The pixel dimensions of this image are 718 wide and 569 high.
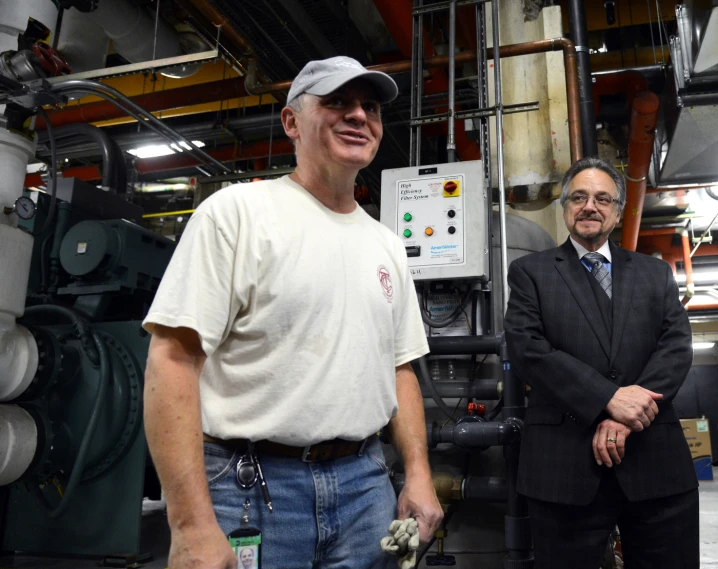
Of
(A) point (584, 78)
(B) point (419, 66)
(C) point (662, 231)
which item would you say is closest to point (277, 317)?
(B) point (419, 66)

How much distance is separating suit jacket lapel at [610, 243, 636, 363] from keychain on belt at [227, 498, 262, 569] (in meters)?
1.12

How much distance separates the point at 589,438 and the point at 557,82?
2.81 metres

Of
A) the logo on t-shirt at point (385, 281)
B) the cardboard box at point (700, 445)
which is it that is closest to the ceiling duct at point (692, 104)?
the logo on t-shirt at point (385, 281)

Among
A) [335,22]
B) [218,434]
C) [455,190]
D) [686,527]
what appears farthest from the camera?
[335,22]

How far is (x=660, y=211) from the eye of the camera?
6477 mm

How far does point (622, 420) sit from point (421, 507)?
0.70 meters

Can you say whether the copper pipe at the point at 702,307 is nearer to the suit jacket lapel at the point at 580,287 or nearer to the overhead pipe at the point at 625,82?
the overhead pipe at the point at 625,82

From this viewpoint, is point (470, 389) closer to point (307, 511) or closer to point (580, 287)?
point (580, 287)

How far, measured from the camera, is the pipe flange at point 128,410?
3.06 metres

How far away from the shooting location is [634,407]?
4.94ft

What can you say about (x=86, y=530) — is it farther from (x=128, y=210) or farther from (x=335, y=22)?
(x=335, y=22)

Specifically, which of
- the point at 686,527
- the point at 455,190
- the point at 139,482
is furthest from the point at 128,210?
the point at 686,527

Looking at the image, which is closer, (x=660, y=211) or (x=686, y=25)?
(x=686, y=25)

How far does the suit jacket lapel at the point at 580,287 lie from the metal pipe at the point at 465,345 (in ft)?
1.96
